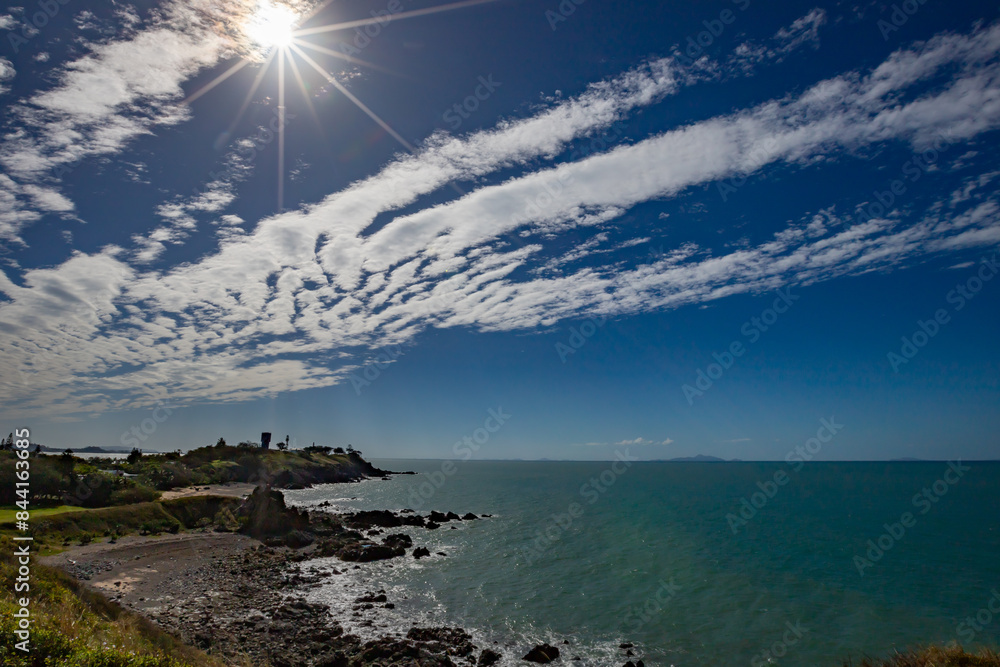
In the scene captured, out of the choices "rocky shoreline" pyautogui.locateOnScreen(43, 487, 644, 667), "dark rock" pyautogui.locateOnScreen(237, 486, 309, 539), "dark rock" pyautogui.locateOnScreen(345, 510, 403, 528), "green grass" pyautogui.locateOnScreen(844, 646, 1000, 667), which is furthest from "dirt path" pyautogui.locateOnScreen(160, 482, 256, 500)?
"green grass" pyautogui.locateOnScreen(844, 646, 1000, 667)

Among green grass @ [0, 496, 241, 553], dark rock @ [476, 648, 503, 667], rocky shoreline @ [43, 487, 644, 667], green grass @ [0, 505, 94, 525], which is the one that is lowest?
dark rock @ [476, 648, 503, 667]

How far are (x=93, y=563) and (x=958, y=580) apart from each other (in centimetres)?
6421

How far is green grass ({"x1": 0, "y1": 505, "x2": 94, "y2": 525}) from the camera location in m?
31.1

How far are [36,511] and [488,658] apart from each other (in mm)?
40834

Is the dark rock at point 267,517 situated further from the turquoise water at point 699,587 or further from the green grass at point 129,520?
the turquoise water at point 699,587

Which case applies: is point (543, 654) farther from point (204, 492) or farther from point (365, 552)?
point (204, 492)

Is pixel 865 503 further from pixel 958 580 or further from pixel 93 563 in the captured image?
pixel 93 563

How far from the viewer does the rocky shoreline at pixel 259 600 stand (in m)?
21.2

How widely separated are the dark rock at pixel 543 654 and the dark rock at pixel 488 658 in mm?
1397

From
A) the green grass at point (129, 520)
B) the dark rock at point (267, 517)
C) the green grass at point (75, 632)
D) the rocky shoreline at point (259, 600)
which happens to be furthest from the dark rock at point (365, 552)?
the green grass at point (75, 632)

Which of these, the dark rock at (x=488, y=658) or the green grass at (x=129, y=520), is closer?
the dark rock at (x=488, y=658)

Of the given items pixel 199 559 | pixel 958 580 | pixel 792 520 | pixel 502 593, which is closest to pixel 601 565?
pixel 502 593

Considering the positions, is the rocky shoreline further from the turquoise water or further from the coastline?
the turquoise water

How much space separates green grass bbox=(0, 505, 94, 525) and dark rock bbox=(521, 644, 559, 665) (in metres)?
34.7
